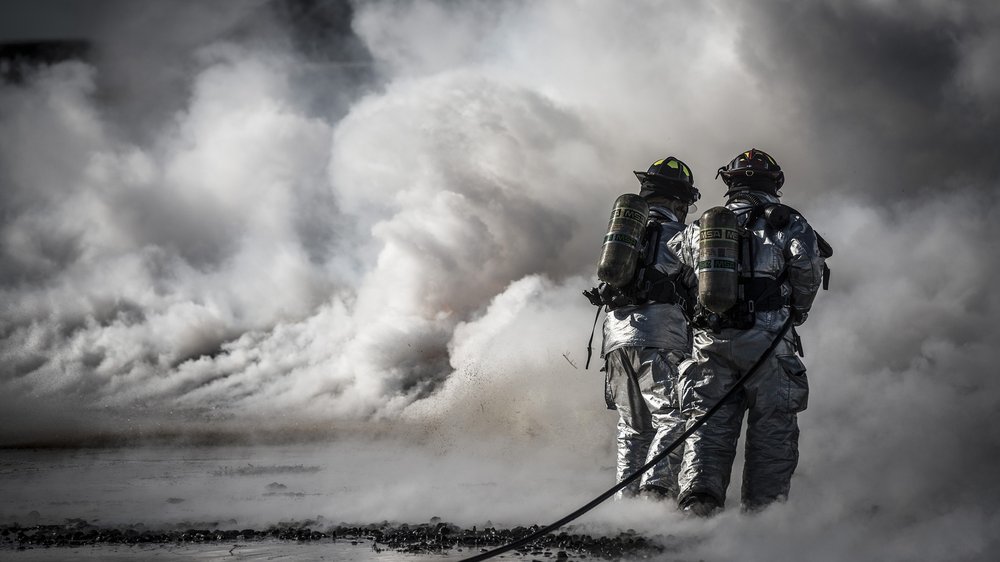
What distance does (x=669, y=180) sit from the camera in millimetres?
9312

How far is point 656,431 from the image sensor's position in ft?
27.8

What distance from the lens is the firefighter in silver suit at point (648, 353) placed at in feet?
27.8

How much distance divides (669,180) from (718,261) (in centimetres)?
193

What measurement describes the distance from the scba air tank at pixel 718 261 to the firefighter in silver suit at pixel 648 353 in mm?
1032

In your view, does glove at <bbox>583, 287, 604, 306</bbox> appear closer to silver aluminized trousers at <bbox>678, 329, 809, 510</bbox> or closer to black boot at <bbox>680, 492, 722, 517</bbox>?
silver aluminized trousers at <bbox>678, 329, 809, 510</bbox>

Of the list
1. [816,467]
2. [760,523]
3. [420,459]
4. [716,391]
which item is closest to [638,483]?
[716,391]

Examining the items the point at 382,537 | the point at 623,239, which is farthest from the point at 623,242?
the point at 382,537

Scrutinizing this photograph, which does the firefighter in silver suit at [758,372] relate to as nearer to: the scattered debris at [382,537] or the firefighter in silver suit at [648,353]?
the firefighter in silver suit at [648,353]

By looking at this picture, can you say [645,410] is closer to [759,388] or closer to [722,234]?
[759,388]

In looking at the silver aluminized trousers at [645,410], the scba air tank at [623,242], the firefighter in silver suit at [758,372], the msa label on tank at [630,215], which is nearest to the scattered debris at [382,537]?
the firefighter in silver suit at [758,372]

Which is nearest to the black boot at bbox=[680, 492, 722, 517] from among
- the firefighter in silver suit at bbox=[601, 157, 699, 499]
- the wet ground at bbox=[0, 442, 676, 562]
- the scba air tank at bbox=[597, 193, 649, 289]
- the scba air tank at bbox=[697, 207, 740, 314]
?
the wet ground at bbox=[0, 442, 676, 562]

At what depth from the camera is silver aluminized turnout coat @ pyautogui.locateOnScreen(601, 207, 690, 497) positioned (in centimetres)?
845

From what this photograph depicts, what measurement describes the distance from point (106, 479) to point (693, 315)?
1209cm

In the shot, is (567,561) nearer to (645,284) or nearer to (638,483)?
(638,483)
